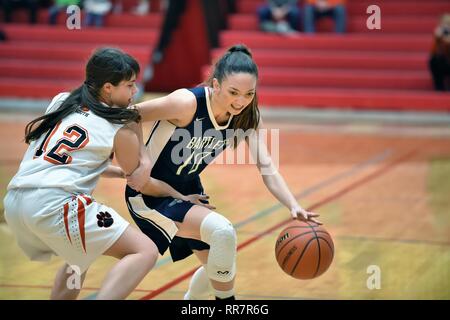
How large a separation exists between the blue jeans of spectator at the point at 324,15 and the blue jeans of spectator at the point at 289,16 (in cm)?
16

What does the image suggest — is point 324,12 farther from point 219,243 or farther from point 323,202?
point 219,243

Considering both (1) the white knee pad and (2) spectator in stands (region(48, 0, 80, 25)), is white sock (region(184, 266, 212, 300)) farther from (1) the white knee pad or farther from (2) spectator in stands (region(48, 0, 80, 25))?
(2) spectator in stands (region(48, 0, 80, 25))

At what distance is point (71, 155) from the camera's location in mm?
3201

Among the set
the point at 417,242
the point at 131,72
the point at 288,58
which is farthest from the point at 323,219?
the point at 288,58

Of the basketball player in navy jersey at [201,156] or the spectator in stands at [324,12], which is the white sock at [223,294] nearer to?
the basketball player in navy jersey at [201,156]

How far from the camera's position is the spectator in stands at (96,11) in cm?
1526

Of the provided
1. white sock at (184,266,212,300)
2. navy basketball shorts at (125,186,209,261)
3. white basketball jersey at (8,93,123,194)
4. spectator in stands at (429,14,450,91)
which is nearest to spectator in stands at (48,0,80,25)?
spectator in stands at (429,14,450,91)

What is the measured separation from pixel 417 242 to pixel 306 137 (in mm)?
5159

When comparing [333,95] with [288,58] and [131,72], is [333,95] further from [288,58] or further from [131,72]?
[131,72]

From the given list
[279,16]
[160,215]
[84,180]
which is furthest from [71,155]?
[279,16]

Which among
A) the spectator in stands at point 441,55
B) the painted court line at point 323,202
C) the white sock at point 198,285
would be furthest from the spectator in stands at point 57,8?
the white sock at point 198,285

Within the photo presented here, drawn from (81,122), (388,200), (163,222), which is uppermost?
(81,122)

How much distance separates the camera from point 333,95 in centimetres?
1324

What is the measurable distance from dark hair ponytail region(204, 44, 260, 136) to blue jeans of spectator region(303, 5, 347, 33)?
10.9 m
